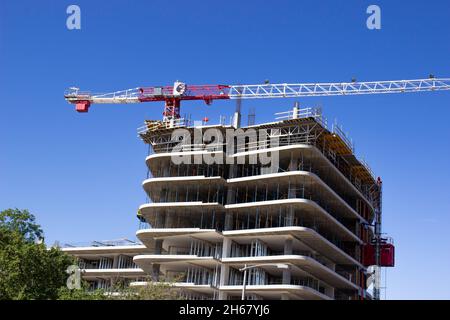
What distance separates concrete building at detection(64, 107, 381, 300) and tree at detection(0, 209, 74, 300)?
14458 mm

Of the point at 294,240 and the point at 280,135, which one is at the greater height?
the point at 280,135

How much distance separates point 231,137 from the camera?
89.1 meters

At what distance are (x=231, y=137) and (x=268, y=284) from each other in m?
21.7

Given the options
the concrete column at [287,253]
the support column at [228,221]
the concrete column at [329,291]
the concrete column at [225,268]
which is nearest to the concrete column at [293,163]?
the concrete column at [287,253]

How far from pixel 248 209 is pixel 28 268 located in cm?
3238

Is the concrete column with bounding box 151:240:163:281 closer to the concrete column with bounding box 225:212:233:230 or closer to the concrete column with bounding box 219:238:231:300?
the concrete column with bounding box 219:238:231:300

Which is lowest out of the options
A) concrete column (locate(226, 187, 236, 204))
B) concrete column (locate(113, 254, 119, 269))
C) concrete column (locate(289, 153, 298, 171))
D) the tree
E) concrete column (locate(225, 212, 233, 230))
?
the tree

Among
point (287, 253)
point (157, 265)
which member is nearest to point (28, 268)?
point (157, 265)

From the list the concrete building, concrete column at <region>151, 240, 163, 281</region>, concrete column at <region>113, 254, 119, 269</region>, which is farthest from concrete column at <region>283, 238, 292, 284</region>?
concrete column at <region>113, 254, 119, 269</region>

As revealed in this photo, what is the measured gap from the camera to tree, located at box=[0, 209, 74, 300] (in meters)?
63.7

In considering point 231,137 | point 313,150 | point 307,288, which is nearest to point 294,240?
point 307,288

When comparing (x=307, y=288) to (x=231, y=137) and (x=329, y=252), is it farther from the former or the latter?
(x=231, y=137)

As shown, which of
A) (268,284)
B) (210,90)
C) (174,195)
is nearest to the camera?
(268,284)
